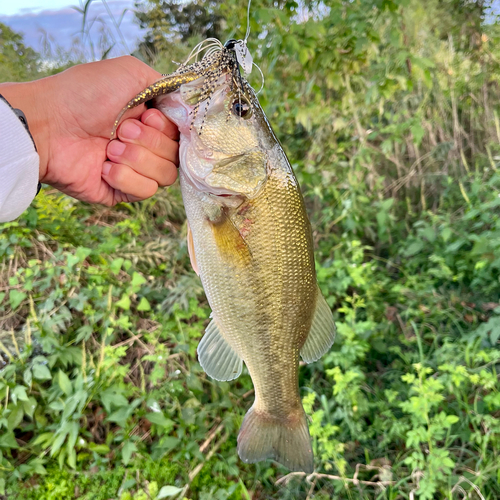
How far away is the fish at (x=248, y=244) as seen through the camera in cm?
117

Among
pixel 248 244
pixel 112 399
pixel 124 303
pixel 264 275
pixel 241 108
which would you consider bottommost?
pixel 112 399

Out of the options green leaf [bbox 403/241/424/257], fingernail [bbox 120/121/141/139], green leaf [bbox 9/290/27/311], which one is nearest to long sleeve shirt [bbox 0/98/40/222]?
fingernail [bbox 120/121/141/139]

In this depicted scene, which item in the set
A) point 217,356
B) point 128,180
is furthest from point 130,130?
point 217,356

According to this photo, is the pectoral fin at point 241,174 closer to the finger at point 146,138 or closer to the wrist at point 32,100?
the finger at point 146,138

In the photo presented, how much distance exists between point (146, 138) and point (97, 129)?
10.7 inches

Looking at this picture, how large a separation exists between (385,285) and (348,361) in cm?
102

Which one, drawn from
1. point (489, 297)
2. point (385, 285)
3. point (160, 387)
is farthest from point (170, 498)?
point (489, 297)

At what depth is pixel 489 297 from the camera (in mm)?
2695

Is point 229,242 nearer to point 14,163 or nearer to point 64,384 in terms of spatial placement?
point 14,163

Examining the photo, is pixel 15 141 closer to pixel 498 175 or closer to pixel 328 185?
pixel 328 185

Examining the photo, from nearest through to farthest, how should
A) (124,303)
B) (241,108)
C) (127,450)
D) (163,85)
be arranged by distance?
(163,85) < (241,108) < (127,450) < (124,303)

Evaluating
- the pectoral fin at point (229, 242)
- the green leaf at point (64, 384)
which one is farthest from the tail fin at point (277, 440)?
the green leaf at point (64, 384)

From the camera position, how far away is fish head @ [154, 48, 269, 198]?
1.18 meters

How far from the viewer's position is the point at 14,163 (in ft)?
3.81
